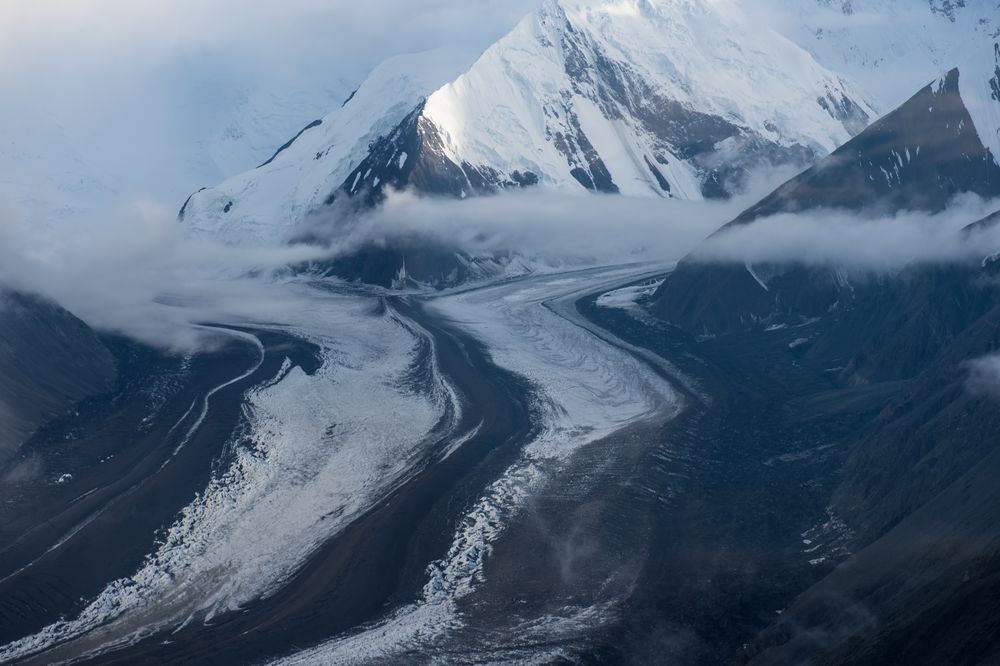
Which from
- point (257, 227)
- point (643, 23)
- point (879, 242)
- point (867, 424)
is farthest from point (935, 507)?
point (643, 23)

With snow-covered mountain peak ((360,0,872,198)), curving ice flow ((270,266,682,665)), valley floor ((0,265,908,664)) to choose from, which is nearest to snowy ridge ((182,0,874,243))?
snow-covered mountain peak ((360,0,872,198))

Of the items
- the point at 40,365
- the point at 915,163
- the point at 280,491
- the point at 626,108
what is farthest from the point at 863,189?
the point at 626,108

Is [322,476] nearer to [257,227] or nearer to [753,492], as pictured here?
[753,492]

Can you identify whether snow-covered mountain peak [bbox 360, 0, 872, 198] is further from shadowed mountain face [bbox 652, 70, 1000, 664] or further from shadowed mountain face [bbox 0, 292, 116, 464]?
shadowed mountain face [bbox 0, 292, 116, 464]

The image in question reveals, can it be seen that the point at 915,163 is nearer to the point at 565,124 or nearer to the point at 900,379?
the point at 900,379

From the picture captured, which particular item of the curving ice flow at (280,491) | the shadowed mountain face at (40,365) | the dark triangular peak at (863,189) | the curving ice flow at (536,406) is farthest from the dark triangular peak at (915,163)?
the shadowed mountain face at (40,365)

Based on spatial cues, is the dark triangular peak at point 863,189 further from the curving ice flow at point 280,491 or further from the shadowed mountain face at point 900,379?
the curving ice flow at point 280,491

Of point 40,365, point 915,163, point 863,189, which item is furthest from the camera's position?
point 863,189
